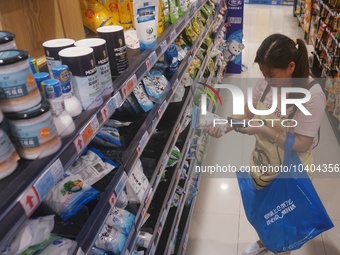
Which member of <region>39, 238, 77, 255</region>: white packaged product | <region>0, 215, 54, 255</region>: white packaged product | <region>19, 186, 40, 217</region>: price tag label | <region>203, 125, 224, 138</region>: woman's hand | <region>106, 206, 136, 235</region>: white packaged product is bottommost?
<region>203, 125, 224, 138</region>: woman's hand

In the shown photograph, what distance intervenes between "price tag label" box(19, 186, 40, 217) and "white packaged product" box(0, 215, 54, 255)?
12cm

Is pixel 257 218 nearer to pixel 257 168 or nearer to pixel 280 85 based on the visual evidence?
pixel 257 168

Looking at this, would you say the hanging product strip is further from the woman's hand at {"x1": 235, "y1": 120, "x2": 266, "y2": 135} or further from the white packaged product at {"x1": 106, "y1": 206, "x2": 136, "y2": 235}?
the woman's hand at {"x1": 235, "y1": 120, "x2": 266, "y2": 135}

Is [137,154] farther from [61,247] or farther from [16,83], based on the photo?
[16,83]

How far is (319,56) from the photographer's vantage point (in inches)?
212

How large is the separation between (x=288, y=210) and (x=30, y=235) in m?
1.62

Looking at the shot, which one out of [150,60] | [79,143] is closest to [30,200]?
[79,143]

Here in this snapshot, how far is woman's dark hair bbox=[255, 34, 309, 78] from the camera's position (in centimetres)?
185

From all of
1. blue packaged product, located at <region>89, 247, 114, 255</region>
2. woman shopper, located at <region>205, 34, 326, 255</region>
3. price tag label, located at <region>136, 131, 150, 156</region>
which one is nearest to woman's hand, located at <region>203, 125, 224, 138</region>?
woman shopper, located at <region>205, 34, 326, 255</region>

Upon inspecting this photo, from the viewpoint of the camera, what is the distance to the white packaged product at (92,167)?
1181mm

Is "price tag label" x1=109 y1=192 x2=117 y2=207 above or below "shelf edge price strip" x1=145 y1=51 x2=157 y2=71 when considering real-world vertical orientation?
below

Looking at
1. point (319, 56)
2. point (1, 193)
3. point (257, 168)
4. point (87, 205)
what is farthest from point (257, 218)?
point (319, 56)

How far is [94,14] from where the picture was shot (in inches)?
63.9

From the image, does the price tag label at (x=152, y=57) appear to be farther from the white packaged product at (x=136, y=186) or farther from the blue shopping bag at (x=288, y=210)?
the blue shopping bag at (x=288, y=210)
